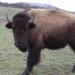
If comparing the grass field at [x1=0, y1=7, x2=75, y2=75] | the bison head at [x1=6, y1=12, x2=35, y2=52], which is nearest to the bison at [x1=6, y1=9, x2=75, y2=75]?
the bison head at [x1=6, y1=12, x2=35, y2=52]

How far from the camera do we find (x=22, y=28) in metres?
7.82

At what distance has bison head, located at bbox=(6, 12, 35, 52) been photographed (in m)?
7.73

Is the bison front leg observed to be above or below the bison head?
below

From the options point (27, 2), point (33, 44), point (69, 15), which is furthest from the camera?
point (27, 2)

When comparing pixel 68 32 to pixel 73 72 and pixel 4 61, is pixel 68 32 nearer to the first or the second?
pixel 73 72

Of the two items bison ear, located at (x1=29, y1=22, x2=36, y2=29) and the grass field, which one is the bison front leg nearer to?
the grass field

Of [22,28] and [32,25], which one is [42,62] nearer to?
[32,25]

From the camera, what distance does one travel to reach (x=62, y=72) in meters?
8.43

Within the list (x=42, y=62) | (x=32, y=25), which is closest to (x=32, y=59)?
(x=32, y=25)

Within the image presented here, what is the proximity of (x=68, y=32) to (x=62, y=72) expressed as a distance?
93cm

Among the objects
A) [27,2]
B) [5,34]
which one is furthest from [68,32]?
[27,2]

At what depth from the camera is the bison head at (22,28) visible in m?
7.73

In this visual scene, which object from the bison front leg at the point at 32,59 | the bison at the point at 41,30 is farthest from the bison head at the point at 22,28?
the bison front leg at the point at 32,59

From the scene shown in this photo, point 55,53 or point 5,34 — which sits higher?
point 55,53
